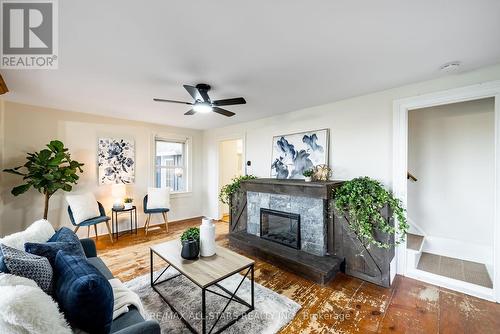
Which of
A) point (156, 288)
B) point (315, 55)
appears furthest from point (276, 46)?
point (156, 288)

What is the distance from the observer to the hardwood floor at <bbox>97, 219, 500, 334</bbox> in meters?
1.80

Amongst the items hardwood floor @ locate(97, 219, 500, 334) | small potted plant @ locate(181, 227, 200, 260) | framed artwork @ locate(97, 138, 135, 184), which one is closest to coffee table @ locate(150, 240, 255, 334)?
small potted plant @ locate(181, 227, 200, 260)

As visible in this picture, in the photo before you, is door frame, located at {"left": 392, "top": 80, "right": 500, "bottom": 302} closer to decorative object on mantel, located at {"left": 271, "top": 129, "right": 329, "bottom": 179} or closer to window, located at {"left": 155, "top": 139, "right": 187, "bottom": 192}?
decorative object on mantel, located at {"left": 271, "top": 129, "right": 329, "bottom": 179}

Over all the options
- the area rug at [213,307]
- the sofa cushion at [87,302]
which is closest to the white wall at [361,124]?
the area rug at [213,307]

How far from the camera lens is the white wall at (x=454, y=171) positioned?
297 cm

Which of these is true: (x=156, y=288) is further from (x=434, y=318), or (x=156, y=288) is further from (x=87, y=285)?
(x=434, y=318)

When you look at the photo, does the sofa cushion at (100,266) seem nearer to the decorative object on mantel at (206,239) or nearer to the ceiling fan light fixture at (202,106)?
the decorative object on mantel at (206,239)

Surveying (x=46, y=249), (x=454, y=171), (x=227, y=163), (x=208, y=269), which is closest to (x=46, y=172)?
(x=46, y=249)

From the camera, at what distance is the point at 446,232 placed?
3.26 metres

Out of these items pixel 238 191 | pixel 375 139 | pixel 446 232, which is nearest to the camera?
pixel 375 139

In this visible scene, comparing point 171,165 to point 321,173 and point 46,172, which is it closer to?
point 46,172

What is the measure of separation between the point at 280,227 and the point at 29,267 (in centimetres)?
282

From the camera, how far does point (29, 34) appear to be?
1688mm

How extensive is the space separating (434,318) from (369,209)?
106 centimetres
